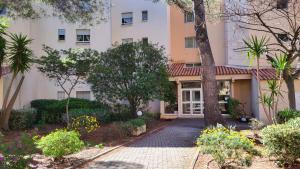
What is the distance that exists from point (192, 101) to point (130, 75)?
9714mm

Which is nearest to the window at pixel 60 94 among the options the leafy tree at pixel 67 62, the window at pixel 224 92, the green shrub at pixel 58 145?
the leafy tree at pixel 67 62

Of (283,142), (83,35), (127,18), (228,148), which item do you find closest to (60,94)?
(83,35)

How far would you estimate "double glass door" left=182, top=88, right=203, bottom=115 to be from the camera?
31594mm

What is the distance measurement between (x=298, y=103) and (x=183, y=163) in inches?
719

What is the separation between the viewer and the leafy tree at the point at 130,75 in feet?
76.2

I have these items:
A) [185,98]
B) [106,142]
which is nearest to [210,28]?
[185,98]

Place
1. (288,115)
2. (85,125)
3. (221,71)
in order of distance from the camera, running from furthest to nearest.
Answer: (221,71), (288,115), (85,125)

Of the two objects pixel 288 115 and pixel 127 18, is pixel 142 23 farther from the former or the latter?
pixel 288 115

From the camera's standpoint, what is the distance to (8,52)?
19.4 metres

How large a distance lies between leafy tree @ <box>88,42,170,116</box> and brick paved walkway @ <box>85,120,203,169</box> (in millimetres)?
6942

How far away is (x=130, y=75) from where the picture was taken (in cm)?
2355

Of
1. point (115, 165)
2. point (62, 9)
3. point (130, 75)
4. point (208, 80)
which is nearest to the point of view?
point (115, 165)

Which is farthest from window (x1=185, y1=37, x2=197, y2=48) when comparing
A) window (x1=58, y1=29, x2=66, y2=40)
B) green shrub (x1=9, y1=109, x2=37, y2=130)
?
green shrub (x1=9, y1=109, x2=37, y2=130)

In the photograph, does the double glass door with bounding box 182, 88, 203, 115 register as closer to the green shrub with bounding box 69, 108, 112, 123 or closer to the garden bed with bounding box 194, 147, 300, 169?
the green shrub with bounding box 69, 108, 112, 123
